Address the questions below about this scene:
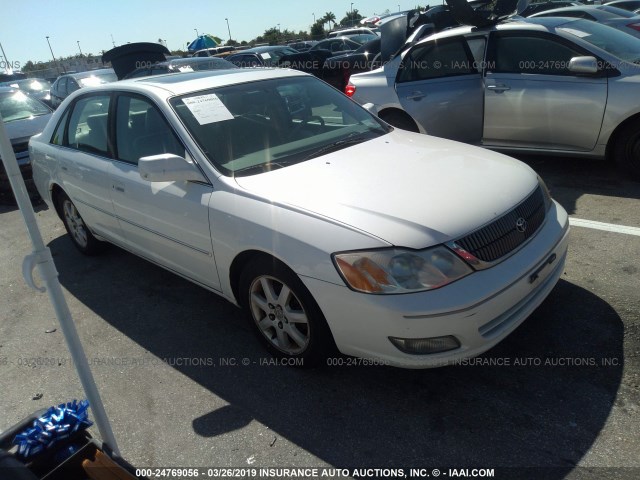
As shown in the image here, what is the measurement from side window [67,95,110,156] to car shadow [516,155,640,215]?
4.04 m

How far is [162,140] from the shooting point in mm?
3391

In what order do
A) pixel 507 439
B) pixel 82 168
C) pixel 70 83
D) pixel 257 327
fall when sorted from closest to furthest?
pixel 507 439 < pixel 257 327 < pixel 82 168 < pixel 70 83

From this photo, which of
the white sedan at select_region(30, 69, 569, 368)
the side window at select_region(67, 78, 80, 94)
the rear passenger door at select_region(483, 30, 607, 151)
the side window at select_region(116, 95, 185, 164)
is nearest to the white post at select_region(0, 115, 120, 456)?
the white sedan at select_region(30, 69, 569, 368)

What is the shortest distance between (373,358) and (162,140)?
2.02 meters

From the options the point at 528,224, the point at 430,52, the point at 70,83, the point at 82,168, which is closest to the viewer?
the point at 528,224

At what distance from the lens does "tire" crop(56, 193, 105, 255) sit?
4.73 m

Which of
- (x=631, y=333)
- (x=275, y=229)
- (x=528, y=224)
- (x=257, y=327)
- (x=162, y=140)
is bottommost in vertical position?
(x=631, y=333)

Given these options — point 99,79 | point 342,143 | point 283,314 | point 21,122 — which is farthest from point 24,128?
point 283,314

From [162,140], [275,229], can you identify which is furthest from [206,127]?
[275,229]

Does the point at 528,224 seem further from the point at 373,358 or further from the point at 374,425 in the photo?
the point at 374,425

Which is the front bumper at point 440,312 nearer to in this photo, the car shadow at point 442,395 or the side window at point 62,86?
the car shadow at point 442,395

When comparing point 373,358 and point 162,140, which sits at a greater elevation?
point 162,140

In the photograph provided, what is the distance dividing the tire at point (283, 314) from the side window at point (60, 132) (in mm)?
2746

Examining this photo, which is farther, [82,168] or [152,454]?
[82,168]
